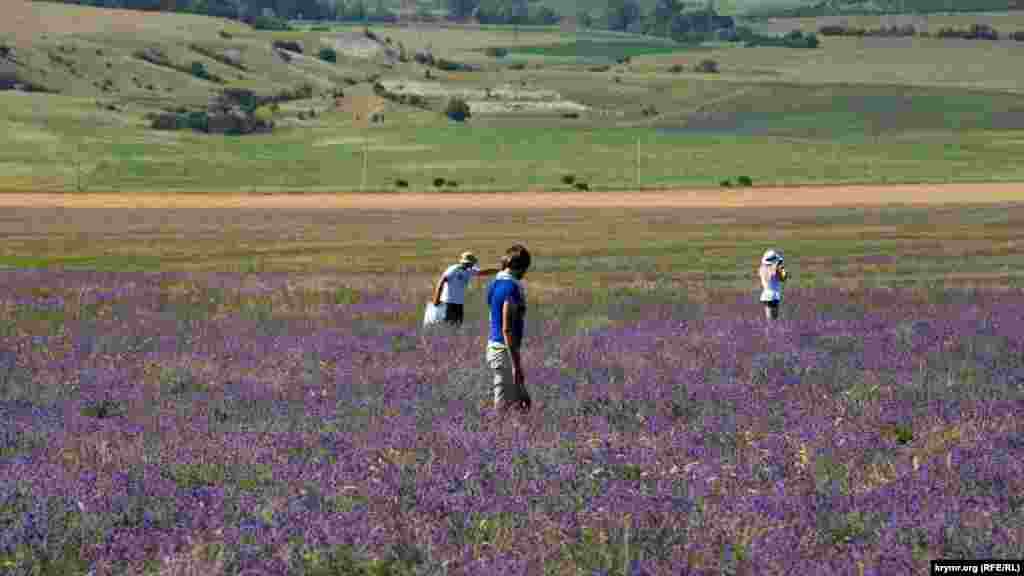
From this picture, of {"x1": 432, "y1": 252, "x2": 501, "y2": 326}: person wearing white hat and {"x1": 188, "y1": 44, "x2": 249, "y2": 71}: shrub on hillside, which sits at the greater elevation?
{"x1": 432, "y1": 252, "x2": 501, "y2": 326}: person wearing white hat

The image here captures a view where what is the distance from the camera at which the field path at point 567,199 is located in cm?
7544

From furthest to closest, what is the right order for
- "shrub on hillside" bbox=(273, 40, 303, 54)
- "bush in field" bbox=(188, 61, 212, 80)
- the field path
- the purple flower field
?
"shrub on hillside" bbox=(273, 40, 303, 54) < "bush in field" bbox=(188, 61, 212, 80) < the field path < the purple flower field

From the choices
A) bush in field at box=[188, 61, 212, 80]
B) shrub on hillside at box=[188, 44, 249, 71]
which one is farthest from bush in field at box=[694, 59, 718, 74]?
bush in field at box=[188, 61, 212, 80]

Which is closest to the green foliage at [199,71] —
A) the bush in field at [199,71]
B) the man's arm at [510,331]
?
the bush in field at [199,71]

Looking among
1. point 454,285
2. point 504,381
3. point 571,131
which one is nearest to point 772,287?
point 454,285

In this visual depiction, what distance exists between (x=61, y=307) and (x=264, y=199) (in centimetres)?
5655

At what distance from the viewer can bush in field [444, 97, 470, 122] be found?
150 meters

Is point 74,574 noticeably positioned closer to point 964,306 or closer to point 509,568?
point 509,568

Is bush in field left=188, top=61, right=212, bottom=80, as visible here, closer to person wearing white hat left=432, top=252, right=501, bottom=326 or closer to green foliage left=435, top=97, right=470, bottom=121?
green foliage left=435, top=97, right=470, bottom=121

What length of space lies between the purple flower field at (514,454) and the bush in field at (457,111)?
129 meters

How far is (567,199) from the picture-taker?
80938 millimetres

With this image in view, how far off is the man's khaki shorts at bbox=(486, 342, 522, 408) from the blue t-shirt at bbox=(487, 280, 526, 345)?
0.14 m

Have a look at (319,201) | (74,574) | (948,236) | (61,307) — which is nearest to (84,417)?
(74,574)

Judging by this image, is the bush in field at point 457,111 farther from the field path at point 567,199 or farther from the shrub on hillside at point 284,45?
the field path at point 567,199
